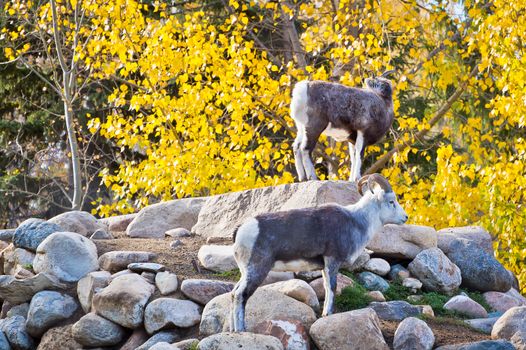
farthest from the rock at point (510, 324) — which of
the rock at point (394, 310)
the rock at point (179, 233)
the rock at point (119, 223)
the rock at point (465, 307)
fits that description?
the rock at point (119, 223)

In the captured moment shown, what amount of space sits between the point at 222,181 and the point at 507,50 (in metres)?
4.70

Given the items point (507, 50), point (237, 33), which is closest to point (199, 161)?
point (237, 33)

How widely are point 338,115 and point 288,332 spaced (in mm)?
2942

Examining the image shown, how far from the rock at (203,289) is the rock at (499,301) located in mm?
3113

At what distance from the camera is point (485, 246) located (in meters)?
11.7

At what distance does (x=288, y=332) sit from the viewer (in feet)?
26.7

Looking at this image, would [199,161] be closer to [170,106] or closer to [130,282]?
[170,106]

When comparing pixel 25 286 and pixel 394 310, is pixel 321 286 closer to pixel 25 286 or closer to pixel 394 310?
pixel 394 310

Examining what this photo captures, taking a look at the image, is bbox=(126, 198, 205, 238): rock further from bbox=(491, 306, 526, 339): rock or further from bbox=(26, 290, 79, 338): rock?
bbox=(491, 306, 526, 339): rock

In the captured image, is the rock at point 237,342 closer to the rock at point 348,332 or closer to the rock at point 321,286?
the rock at point 348,332

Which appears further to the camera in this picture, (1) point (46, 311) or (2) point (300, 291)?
(1) point (46, 311)

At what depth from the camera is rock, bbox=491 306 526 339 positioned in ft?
28.2

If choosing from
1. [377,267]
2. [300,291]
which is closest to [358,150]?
[377,267]

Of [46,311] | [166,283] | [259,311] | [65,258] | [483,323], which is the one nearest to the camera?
[259,311]
